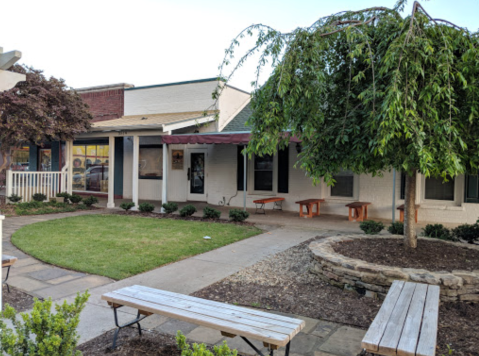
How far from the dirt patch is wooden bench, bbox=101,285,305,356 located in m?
1.63

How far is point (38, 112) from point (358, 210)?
10135mm

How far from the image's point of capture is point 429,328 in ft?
9.04

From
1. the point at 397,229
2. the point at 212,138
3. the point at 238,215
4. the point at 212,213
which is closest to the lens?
the point at 397,229

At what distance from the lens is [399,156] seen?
4473 mm

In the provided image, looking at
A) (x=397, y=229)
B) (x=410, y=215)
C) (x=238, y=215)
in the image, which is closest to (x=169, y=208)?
(x=238, y=215)

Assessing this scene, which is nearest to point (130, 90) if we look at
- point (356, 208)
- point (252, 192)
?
point (252, 192)

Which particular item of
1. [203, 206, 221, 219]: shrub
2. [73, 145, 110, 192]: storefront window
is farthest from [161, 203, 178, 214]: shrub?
[73, 145, 110, 192]: storefront window

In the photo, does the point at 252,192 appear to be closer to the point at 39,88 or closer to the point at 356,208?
the point at 356,208

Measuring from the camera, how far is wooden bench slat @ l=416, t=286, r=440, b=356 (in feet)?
7.88

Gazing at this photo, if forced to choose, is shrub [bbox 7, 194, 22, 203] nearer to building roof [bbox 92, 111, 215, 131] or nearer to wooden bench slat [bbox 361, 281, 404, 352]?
building roof [bbox 92, 111, 215, 131]

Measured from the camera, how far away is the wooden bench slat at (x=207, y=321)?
267cm

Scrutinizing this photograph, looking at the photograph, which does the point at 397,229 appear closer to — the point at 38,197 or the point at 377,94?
the point at 377,94

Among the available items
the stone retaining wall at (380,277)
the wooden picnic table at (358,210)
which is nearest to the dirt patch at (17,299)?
the stone retaining wall at (380,277)

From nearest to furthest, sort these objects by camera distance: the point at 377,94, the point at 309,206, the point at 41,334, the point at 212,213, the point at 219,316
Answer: the point at 41,334 < the point at 219,316 < the point at 377,94 < the point at 212,213 < the point at 309,206
